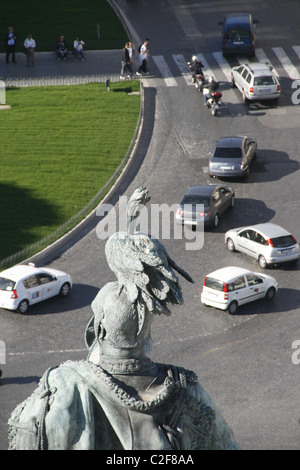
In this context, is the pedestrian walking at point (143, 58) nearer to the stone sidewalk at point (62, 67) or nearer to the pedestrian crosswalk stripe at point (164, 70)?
the pedestrian crosswalk stripe at point (164, 70)

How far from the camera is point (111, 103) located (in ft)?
199

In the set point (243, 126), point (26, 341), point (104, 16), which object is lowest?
point (26, 341)

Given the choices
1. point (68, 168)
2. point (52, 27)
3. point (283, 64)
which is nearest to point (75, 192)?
point (68, 168)

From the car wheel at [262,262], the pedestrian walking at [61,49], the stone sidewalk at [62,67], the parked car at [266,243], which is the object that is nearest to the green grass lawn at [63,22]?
the stone sidewalk at [62,67]

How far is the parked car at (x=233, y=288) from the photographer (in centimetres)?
3919

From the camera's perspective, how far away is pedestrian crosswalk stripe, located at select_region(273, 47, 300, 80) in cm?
6347

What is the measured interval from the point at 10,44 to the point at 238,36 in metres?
16.5

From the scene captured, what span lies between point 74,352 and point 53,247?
34.4ft

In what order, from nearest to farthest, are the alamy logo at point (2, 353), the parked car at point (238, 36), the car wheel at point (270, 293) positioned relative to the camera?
1. the alamy logo at point (2, 353)
2. the car wheel at point (270, 293)
3. the parked car at point (238, 36)

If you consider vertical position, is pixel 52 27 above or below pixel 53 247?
above

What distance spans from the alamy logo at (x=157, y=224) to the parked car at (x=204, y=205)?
0.18m

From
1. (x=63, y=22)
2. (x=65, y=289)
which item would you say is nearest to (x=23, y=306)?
(x=65, y=289)
